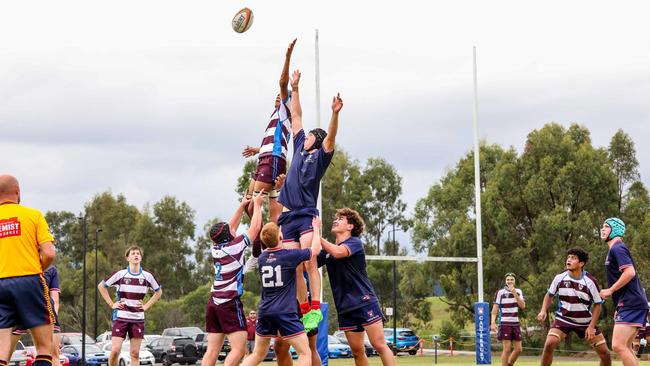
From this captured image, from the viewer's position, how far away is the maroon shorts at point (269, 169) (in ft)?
44.7

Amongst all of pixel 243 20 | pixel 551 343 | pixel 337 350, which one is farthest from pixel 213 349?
pixel 337 350

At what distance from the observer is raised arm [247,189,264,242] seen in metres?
12.1

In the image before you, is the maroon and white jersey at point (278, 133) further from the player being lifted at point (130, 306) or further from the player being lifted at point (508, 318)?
the player being lifted at point (508, 318)

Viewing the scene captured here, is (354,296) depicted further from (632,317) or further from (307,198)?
(632,317)

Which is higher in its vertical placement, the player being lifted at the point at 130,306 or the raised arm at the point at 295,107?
the raised arm at the point at 295,107

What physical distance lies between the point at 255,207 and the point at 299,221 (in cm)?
63

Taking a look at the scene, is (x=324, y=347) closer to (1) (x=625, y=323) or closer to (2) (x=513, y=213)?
(1) (x=625, y=323)

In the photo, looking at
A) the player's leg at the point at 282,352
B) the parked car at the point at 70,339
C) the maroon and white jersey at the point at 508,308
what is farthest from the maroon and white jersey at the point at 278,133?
the parked car at the point at 70,339

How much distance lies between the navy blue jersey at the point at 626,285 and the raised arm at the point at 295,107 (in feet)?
15.6

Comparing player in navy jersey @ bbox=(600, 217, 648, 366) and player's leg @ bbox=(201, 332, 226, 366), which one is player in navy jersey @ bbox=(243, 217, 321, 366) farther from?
player in navy jersey @ bbox=(600, 217, 648, 366)

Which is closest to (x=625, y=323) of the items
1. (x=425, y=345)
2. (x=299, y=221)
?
(x=299, y=221)

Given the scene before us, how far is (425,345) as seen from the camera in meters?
70.2

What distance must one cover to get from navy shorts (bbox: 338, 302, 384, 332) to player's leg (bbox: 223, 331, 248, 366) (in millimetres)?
1569

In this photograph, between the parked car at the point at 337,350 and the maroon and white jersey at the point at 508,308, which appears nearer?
the maroon and white jersey at the point at 508,308
